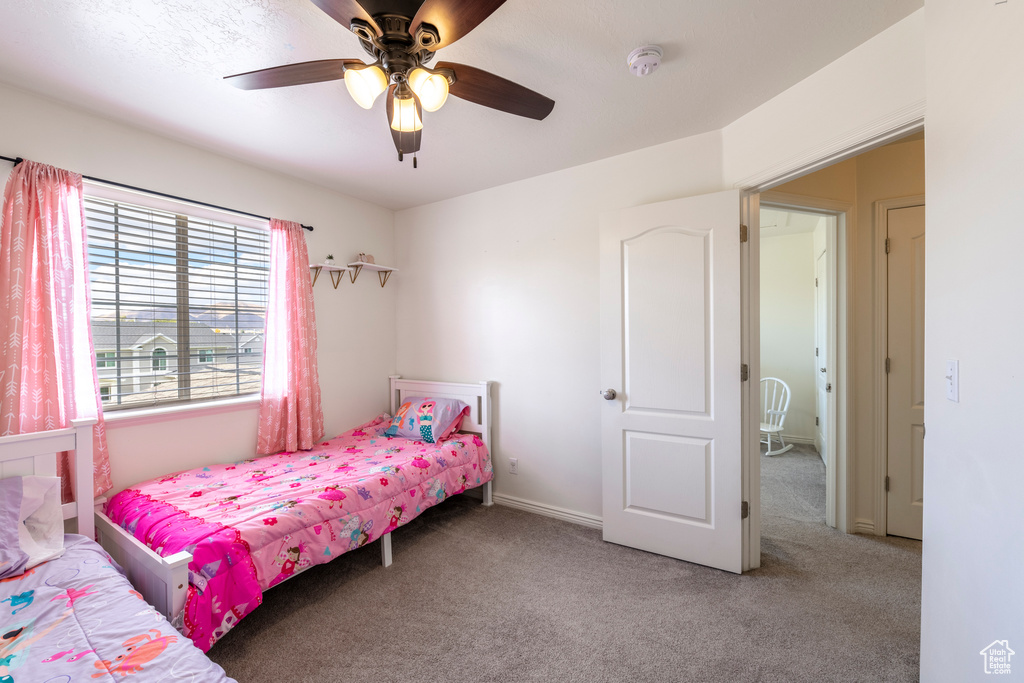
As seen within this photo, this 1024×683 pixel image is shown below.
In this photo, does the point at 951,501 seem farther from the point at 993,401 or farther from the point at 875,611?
the point at 875,611

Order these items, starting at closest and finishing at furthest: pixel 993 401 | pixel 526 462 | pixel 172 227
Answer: pixel 993 401
pixel 172 227
pixel 526 462

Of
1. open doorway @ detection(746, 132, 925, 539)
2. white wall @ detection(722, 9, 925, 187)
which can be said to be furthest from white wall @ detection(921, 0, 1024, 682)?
open doorway @ detection(746, 132, 925, 539)

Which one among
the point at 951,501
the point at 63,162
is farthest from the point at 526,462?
the point at 63,162

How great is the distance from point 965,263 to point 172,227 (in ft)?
11.6

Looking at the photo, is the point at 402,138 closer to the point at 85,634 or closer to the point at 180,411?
the point at 85,634

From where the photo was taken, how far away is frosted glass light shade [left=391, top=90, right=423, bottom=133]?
4.66ft

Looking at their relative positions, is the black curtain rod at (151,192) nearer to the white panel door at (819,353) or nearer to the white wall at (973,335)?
the white wall at (973,335)

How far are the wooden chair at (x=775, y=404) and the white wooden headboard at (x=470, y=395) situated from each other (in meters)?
3.34

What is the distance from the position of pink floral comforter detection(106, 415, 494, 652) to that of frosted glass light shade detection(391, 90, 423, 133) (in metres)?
1.71

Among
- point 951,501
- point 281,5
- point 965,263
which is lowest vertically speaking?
point 951,501

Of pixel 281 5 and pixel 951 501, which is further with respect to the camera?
pixel 281 5

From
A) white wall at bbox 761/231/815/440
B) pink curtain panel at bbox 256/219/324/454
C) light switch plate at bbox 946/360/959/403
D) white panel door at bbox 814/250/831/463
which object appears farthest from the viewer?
white wall at bbox 761/231/815/440

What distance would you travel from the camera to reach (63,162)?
6.68 ft

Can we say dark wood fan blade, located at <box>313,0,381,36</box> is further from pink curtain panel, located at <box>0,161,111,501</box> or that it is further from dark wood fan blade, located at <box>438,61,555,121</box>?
pink curtain panel, located at <box>0,161,111,501</box>
